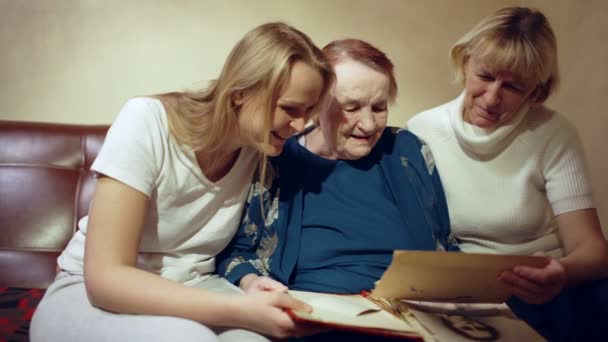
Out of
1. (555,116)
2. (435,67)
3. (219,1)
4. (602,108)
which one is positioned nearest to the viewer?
(555,116)

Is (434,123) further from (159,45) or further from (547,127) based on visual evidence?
(159,45)

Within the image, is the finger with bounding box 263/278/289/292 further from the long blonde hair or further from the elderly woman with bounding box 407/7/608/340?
the elderly woman with bounding box 407/7/608/340

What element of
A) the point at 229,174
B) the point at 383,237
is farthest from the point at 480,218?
the point at 229,174

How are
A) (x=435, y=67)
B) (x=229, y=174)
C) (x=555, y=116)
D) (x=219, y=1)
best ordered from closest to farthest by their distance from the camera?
(x=229, y=174), (x=555, y=116), (x=219, y=1), (x=435, y=67)

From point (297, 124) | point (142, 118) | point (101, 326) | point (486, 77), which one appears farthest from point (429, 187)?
point (101, 326)

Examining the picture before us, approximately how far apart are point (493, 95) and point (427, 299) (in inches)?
21.6

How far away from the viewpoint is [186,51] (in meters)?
1.77

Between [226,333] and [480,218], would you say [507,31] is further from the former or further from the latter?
[226,333]

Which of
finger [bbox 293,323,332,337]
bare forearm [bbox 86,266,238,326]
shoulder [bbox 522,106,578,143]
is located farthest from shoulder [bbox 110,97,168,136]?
shoulder [bbox 522,106,578,143]

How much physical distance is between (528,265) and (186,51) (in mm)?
1369

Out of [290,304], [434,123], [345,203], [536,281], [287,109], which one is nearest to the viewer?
[290,304]

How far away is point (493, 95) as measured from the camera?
3.86 feet

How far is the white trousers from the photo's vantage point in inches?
31.1

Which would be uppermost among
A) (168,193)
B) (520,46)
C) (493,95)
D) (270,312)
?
(520,46)
